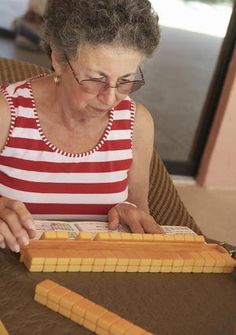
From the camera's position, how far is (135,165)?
1846mm

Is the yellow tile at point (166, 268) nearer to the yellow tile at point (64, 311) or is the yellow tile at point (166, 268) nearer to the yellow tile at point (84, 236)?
the yellow tile at point (84, 236)

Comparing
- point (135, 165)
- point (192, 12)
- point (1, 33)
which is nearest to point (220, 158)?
point (192, 12)

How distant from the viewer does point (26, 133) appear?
165 cm

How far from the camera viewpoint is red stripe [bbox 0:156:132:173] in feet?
5.48

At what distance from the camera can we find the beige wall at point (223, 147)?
381 cm

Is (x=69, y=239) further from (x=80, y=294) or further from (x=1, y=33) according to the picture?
(x=1, y=33)

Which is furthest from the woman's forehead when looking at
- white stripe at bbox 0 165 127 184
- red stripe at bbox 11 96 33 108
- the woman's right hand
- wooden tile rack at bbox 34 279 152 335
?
wooden tile rack at bbox 34 279 152 335

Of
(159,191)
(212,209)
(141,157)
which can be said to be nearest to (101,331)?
(141,157)

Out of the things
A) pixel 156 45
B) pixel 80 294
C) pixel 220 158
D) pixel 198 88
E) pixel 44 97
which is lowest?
pixel 220 158

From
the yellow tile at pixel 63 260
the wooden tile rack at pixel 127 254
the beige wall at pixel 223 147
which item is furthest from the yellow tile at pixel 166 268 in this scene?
the beige wall at pixel 223 147

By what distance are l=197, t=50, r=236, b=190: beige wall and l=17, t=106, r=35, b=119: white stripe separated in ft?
7.55

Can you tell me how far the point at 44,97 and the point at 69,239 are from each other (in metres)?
0.47

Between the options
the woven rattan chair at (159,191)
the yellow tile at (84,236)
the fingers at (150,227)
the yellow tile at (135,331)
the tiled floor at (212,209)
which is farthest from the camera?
the tiled floor at (212,209)

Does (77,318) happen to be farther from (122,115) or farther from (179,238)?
Result: (122,115)
